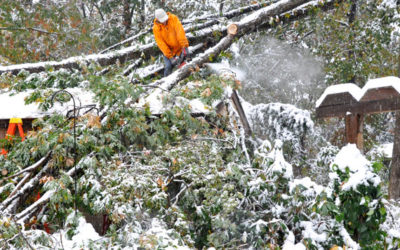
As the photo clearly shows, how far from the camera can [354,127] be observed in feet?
16.9

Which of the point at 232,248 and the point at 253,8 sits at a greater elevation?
the point at 253,8

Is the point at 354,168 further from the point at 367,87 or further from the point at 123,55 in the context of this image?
the point at 123,55

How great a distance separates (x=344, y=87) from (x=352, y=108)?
26cm

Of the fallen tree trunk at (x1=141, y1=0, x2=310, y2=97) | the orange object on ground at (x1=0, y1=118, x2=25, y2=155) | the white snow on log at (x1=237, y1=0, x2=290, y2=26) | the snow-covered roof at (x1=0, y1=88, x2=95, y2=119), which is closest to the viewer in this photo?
the orange object on ground at (x1=0, y1=118, x2=25, y2=155)

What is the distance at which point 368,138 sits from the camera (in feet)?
43.7

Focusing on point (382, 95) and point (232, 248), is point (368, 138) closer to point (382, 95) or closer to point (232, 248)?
point (382, 95)

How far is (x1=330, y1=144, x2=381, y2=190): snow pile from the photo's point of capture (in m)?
3.64

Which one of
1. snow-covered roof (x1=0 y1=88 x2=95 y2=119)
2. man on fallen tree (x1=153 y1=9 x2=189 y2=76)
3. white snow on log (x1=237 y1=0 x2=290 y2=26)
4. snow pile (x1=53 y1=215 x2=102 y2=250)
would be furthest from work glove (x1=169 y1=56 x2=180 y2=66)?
snow pile (x1=53 y1=215 x2=102 y2=250)

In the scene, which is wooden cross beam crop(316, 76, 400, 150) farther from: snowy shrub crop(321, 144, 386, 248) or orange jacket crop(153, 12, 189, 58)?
orange jacket crop(153, 12, 189, 58)

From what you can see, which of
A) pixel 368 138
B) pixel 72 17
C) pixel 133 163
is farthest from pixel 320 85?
pixel 133 163

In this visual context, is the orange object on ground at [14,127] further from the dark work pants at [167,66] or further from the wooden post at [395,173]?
the wooden post at [395,173]

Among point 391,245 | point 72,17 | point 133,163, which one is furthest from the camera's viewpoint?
point 72,17

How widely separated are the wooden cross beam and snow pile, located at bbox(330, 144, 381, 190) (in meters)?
1.30

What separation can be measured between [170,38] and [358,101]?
3895mm
